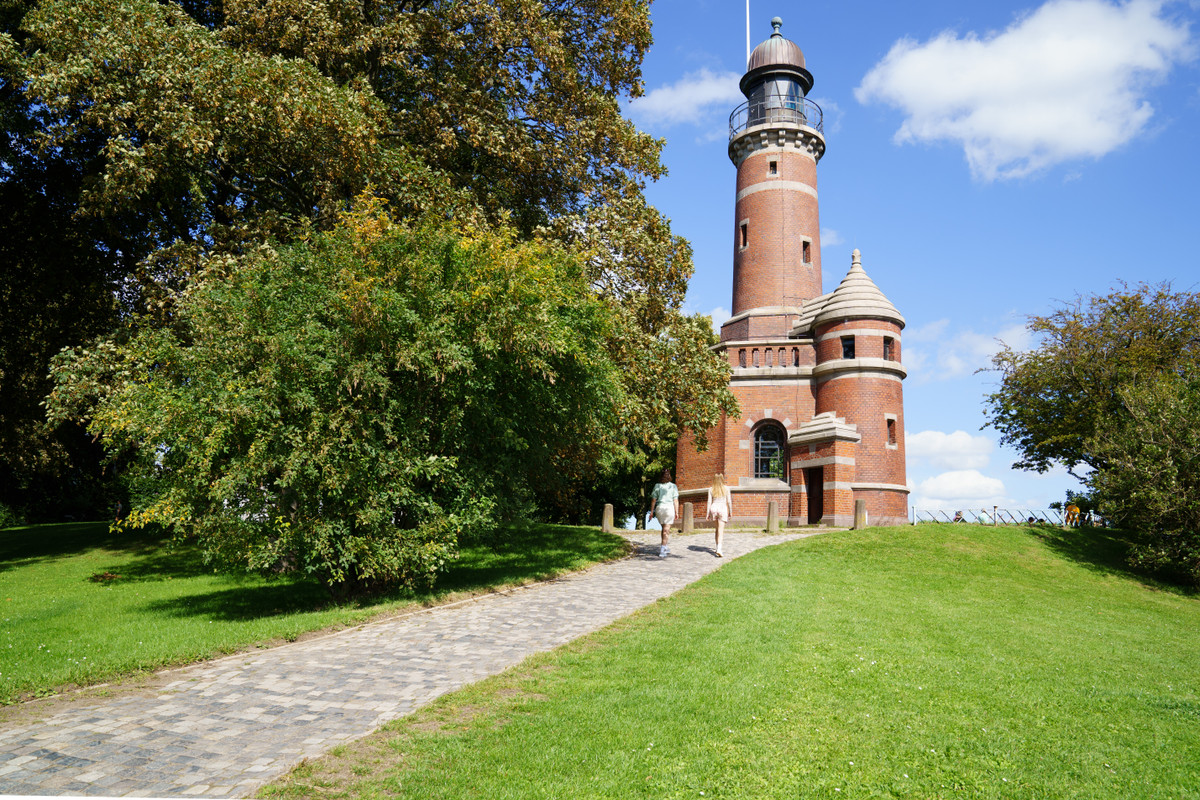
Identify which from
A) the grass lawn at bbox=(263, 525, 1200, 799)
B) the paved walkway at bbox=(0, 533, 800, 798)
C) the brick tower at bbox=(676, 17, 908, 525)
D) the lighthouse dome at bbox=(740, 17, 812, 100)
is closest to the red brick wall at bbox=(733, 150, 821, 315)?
the brick tower at bbox=(676, 17, 908, 525)

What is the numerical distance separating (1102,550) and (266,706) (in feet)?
78.1

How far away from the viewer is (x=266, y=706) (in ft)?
21.7

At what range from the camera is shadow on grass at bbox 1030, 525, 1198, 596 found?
64.0ft

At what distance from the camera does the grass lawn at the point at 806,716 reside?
509cm

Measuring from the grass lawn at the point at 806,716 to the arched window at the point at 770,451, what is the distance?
653 inches

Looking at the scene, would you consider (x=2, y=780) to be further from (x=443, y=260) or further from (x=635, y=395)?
(x=635, y=395)

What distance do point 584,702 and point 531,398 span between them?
7456 millimetres

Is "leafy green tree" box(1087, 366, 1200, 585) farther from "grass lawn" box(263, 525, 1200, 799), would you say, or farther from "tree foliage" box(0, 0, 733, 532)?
"tree foliage" box(0, 0, 733, 532)

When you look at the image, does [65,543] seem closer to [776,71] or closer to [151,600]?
[151,600]

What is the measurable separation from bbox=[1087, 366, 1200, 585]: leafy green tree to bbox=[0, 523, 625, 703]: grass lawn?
14.4 metres

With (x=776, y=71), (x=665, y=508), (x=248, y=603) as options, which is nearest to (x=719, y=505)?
(x=665, y=508)

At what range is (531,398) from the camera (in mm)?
13469

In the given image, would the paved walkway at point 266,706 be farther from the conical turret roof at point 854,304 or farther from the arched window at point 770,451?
the conical turret roof at point 854,304

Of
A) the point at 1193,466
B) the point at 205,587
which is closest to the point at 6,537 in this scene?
the point at 205,587
